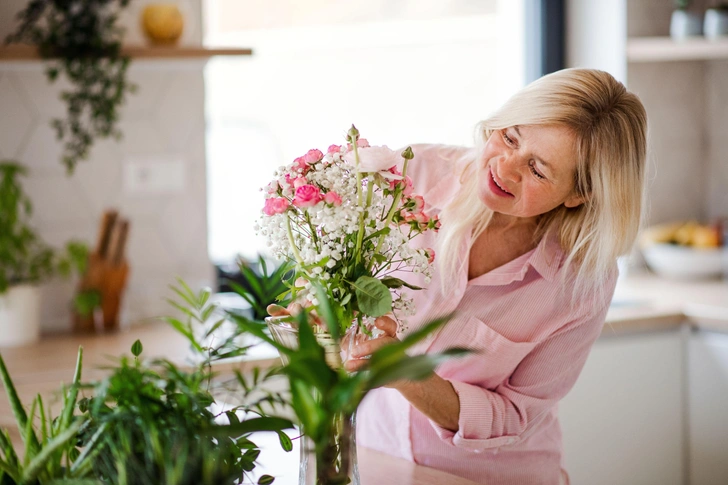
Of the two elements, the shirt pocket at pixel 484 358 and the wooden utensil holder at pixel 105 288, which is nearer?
the shirt pocket at pixel 484 358

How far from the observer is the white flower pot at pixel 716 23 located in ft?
9.32

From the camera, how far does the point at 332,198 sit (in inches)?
40.6

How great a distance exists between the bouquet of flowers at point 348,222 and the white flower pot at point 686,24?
2.17 m

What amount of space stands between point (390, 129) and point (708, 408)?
138cm

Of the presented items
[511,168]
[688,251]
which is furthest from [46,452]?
[688,251]

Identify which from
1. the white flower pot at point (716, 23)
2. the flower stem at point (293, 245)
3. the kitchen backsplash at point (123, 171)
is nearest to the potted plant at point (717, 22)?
the white flower pot at point (716, 23)

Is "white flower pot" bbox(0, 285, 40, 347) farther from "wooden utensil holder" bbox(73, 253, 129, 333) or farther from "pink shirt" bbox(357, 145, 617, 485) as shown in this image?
"pink shirt" bbox(357, 145, 617, 485)

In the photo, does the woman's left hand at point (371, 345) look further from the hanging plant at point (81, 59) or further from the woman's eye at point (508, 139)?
the hanging plant at point (81, 59)

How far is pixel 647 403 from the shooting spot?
2516 mm

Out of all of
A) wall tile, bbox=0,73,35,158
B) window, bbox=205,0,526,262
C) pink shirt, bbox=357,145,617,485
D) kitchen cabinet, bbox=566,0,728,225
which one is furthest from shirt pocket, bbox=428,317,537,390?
kitchen cabinet, bbox=566,0,728,225

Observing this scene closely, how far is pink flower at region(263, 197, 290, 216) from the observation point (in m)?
1.05

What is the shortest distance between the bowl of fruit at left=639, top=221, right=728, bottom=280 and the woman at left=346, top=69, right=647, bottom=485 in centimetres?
143

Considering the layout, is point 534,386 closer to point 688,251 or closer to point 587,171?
point 587,171

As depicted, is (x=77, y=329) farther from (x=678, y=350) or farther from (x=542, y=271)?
(x=678, y=350)
